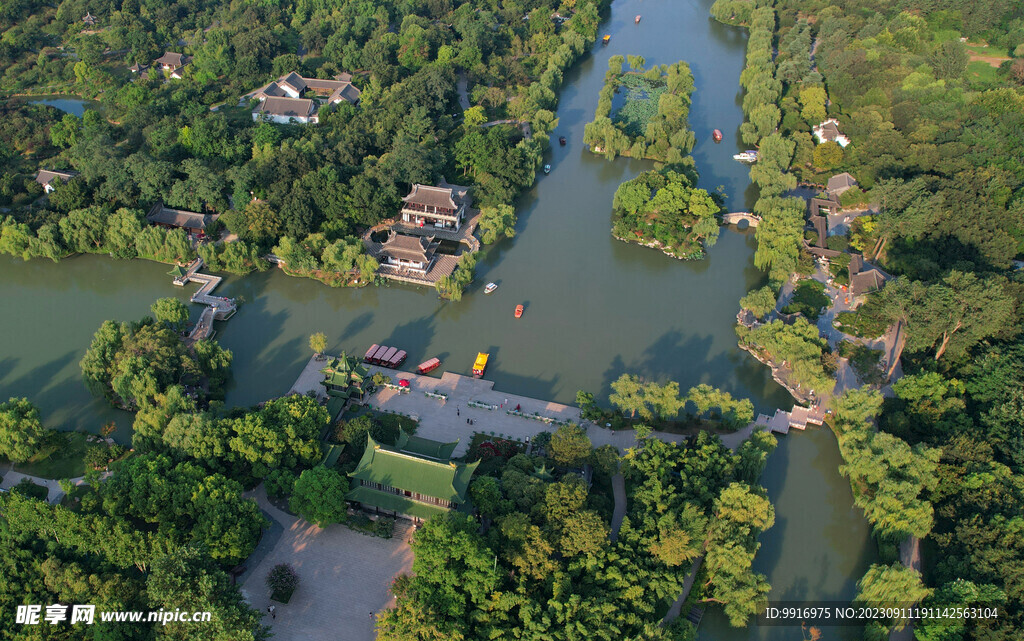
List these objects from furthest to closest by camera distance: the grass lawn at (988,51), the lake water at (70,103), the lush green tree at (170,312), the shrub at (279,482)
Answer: the grass lawn at (988,51)
the lake water at (70,103)
the lush green tree at (170,312)
the shrub at (279,482)

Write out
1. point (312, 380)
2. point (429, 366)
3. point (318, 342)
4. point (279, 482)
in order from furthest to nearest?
point (429, 366)
point (318, 342)
point (312, 380)
point (279, 482)

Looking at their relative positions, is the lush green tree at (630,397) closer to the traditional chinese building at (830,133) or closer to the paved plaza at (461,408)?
the paved plaza at (461,408)

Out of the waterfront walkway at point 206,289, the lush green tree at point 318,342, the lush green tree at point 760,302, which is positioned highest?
the lush green tree at point 760,302

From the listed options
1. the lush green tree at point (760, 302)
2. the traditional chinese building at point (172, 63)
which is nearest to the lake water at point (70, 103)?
the traditional chinese building at point (172, 63)

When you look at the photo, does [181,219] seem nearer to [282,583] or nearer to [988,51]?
[282,583]

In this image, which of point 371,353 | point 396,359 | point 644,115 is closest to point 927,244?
point 644,115
